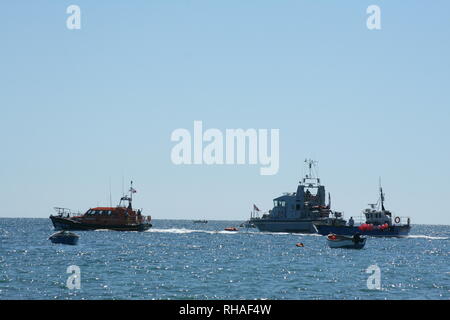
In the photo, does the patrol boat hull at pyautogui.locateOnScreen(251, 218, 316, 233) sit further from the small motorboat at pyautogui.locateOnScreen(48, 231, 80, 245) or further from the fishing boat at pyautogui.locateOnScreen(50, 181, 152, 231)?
the small motorboat at pyautogui.locateOnScreen(48, 231, 80, 245)

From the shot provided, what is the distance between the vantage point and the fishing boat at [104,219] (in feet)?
492

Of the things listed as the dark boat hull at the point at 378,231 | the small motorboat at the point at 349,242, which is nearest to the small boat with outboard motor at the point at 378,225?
the dark boat hull at the point at 378,231

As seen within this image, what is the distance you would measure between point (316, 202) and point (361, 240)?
224 ft

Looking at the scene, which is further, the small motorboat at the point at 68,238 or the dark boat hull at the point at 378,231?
the dark boat hull at the point at 378,231

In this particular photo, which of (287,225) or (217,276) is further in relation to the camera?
(287,225)

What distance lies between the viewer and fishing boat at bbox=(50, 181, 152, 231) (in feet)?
492

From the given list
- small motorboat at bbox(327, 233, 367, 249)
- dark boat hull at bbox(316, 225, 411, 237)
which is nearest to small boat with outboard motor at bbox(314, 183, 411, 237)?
dark boat hull at bbox(316, 225, 411, 237)

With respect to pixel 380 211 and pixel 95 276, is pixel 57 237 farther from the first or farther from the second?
pixel 380 211

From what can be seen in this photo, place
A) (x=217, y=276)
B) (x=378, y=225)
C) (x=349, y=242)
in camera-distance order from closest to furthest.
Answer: (x=217, y=276)
(x=349, y=242)
(x=378, y=225)

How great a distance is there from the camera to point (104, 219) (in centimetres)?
15262

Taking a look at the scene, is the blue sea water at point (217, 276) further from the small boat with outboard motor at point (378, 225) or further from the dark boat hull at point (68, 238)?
the small boat with outboard motor at point (378, 225)

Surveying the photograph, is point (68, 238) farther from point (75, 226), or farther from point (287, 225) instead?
point (287, 225)

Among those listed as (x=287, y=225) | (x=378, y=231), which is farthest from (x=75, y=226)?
(x=378, y=231)
